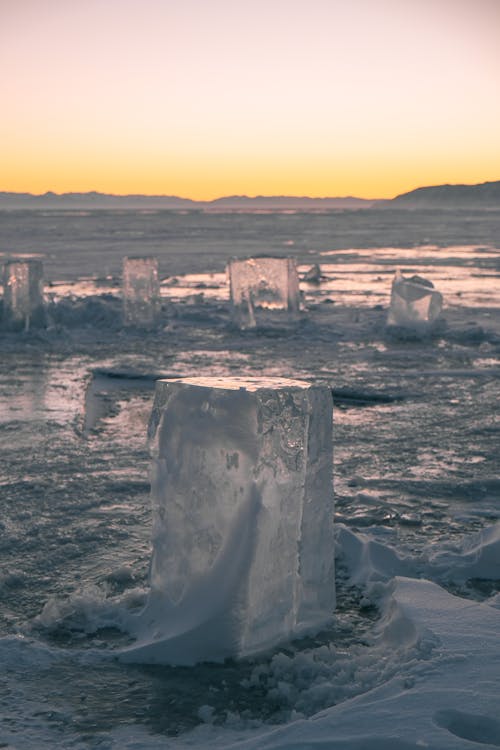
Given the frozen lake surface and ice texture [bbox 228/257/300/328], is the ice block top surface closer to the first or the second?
the frozen lake surface

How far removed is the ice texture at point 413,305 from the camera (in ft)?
29.6

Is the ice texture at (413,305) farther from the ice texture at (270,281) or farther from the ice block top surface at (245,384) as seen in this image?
the ice block top surface at (245,384)

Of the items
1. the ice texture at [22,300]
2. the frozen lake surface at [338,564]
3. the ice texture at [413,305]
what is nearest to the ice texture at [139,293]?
the ice texture at [22,300]

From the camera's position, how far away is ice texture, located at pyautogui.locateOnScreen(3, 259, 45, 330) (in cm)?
895

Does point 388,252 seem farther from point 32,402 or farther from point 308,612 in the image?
point 308,612

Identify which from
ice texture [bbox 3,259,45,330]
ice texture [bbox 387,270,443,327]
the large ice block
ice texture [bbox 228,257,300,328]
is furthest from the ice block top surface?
ice texture [bbox 228,257,300,328]

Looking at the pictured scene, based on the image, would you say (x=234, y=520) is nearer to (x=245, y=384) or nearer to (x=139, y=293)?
(x=245, y=384)

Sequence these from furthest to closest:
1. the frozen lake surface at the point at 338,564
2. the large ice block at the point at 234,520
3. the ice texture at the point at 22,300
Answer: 1. the ice texture at the point at 22,300
2. the large ice block at the point at 234,520
3. the frozen lake surface at the point at 338,564

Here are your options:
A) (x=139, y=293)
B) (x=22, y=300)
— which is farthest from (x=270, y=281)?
(x=22, y=300)

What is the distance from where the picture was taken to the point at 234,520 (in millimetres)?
2525

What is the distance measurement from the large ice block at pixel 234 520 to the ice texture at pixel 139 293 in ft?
22.8

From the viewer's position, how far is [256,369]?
700 centimetres

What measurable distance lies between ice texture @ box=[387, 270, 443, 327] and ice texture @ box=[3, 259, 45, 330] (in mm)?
3616

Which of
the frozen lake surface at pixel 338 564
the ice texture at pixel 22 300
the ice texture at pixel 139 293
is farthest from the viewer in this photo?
the ice texture at pixel 139 293
